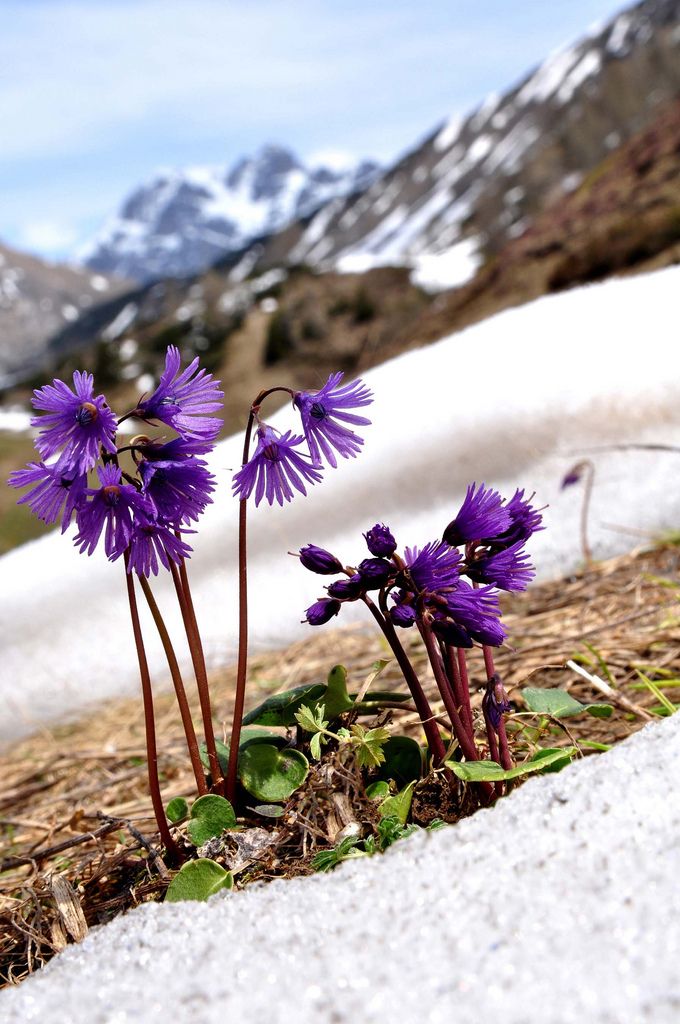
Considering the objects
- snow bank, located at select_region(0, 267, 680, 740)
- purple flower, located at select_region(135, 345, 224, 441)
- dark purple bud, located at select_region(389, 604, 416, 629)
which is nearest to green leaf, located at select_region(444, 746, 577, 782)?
dark purple bud, located at select_region(389, 604, 416, 629)

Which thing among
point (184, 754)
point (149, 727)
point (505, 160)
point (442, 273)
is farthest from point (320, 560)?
point (505, 160)

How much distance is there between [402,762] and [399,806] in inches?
6.7

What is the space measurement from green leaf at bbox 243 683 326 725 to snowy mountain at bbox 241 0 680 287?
24614mm

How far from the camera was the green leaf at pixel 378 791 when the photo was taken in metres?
1.20

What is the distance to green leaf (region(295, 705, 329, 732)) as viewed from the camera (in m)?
1.18

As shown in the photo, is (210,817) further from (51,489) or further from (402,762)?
(51,489)

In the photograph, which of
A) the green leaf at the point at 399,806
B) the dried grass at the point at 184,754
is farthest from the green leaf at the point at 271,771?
the green leaf at the point at 399,806

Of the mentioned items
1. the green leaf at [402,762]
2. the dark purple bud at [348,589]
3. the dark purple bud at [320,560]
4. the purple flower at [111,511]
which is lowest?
the green leaf at [402,762]

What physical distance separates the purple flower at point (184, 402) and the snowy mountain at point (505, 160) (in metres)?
24.7

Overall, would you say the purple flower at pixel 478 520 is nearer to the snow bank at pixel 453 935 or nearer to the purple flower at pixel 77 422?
the snow bank at pixel 453 935

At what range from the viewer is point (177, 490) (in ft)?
3.61

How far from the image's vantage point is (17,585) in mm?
2551

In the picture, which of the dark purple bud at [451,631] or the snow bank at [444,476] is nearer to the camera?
the dark purple bud at [451,631]

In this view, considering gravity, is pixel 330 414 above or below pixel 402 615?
above
